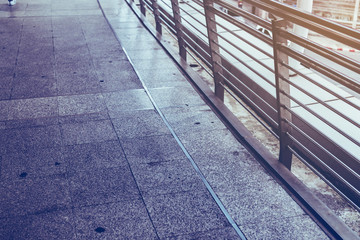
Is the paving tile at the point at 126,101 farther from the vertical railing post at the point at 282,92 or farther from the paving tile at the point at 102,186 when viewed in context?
the vertical railing post at the point at 282,92

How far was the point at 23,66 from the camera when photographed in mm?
6137

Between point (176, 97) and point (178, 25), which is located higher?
point (178, 25)

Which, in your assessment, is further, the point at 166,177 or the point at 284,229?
the point at 166,177

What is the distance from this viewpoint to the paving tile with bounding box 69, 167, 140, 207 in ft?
11.1

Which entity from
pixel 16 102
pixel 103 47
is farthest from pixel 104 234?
pixel 103 47

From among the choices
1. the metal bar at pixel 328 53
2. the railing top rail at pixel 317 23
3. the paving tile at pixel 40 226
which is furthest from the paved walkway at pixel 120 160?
the railing top rail at pixel 317 23

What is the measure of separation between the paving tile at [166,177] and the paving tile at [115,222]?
25 centimetres

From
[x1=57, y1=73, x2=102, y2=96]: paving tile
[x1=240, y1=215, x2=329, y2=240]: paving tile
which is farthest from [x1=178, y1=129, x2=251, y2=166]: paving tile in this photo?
[x1=57, y1=73, x2=102, y2=96]: paving tile

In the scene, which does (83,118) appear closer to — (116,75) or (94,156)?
(94,156)

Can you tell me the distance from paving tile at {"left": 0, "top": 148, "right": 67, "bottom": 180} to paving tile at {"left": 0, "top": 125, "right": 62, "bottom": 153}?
0.30ft

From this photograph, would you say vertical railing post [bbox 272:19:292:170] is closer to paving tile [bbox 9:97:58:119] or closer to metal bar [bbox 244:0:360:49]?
metal bar [bbox 244:0:360:49]

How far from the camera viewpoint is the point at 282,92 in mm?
3590

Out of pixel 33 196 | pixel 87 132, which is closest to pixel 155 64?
pixel 87 132

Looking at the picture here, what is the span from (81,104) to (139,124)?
833 millimetres
